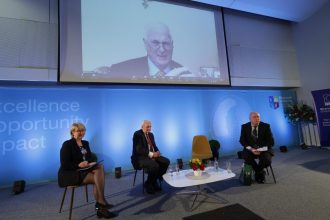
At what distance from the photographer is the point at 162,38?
15.6 ft

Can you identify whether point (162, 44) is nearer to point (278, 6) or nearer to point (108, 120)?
point (108, 120)

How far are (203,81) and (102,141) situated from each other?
110 inches

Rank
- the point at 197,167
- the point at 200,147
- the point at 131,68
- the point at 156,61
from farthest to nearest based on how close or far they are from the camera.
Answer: the point at 156,61 → the point at 131,68 → the point at 200,147 → the point at 197,167

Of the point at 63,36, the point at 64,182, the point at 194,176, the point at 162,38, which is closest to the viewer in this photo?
the point at 64,182

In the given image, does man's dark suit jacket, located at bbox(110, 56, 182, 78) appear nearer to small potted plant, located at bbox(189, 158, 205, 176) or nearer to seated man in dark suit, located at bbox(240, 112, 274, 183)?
seated man in dark suit, located at bbox(240, 112, 274, 183)

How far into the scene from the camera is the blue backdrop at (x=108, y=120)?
12.7 ft

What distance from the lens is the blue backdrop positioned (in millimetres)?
3865

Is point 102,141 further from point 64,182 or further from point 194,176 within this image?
point 194,176

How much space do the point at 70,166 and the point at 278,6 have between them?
668cm

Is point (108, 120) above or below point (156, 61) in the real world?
below

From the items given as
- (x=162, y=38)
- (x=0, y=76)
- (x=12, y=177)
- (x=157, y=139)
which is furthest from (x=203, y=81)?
(x=12, y=177)

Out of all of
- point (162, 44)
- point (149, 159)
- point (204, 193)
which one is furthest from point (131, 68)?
point (204, 193)

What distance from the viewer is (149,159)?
3156mm

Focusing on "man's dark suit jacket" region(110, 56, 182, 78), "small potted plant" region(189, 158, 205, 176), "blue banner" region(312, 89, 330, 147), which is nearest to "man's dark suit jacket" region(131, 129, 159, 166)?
"small potted plant" region(189, 158, 205, 176)
